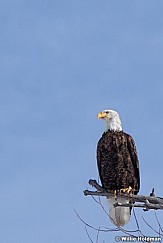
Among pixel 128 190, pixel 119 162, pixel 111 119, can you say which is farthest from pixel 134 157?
pixel 111 119

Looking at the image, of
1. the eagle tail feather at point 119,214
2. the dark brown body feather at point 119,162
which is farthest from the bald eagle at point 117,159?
the eagle tail feather at point 119,214

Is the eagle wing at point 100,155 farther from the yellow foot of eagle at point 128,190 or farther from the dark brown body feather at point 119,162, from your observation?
the yellow foot of eagle at point 128,190

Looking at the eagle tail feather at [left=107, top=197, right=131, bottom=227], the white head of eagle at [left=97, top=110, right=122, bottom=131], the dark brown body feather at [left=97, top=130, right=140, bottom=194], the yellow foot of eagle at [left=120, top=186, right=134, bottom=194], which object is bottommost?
the eagle tail feather at [left=107, top=197, right=131, bottom=227]

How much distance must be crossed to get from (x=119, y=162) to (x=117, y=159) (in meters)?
0.05

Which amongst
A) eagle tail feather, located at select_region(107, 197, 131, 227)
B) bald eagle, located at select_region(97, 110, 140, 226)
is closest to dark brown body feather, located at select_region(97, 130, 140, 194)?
bald eagle, located at select_region(97, 110, 140, 226)

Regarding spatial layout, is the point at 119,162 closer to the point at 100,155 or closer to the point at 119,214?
the point at 100,155

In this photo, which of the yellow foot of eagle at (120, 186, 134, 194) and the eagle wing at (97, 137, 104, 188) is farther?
the eagle wing at (97, 137, 104, 188)

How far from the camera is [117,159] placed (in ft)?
32.0

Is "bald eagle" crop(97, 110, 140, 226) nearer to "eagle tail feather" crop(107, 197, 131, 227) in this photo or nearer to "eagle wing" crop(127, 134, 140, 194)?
"eagle wing" crop(127, 134, 140, 194)

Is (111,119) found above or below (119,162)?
above

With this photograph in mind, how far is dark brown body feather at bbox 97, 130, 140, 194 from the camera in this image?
9.68 m

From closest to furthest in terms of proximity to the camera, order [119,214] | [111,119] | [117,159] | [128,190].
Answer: [119,214], [128,190], [117,159], [111,119]

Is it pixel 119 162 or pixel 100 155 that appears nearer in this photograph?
pixel 119 162

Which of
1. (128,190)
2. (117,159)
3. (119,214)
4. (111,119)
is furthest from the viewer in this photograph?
(111,119)
